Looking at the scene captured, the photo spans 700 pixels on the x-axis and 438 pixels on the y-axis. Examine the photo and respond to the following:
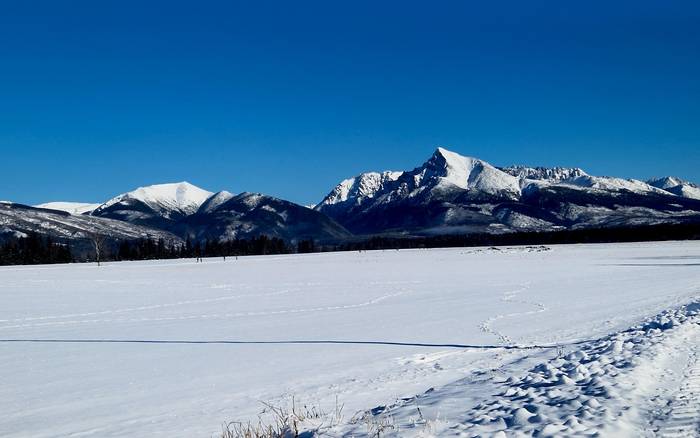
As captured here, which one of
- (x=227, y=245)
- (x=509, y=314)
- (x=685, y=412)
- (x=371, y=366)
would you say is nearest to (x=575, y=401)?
(x=685, y=412)

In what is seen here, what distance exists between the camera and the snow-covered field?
7.04 meters

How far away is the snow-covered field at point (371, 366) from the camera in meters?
7.04

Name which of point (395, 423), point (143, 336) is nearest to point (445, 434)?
point (395, 423)

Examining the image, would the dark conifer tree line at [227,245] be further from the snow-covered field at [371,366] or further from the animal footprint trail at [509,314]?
the animal footprint trail at [509,314]

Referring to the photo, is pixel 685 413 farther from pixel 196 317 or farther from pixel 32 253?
pixel 32 253

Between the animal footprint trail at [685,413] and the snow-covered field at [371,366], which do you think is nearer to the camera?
the animal footprint trail at [685,413]

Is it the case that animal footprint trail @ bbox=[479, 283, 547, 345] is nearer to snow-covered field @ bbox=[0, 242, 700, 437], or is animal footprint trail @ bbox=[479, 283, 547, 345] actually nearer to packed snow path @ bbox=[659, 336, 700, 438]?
snow-covered field @ bbox=[0, 242, 700, 437]

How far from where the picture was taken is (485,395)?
8.10 meters

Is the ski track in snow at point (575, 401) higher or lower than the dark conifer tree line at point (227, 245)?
lower

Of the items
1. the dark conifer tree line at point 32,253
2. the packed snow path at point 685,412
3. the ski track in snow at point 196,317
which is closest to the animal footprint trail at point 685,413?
the packed snow path at point 685,412

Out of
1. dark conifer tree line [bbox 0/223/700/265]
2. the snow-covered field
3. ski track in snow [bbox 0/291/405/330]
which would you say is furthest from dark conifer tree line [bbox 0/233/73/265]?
ski track in snow [bbox 0/291/405/330]

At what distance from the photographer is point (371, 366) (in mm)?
12055

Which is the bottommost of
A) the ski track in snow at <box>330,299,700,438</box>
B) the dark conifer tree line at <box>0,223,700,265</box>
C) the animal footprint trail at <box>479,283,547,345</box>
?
the animal footprint trail at <box>479,283,547,345</box>

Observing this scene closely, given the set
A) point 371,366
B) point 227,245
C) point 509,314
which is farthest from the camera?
point 227,245
